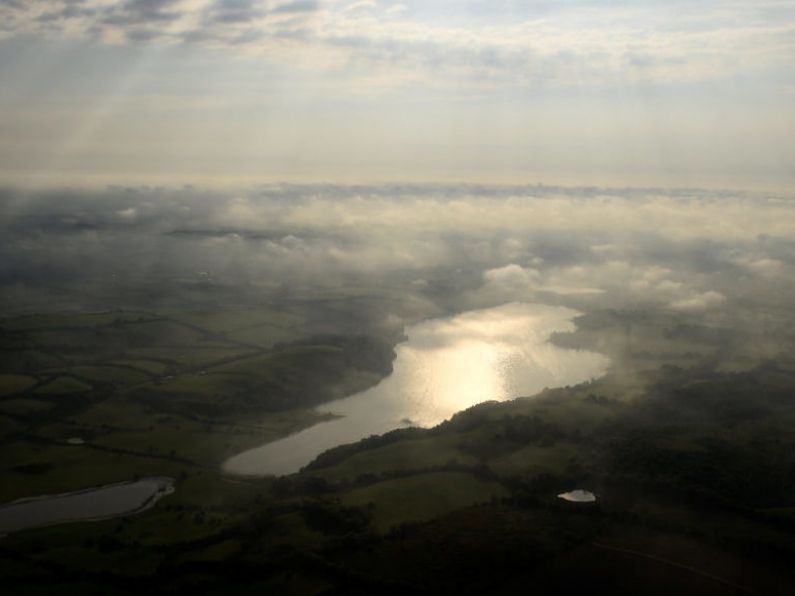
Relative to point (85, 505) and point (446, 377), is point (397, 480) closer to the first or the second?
point (85, 505)

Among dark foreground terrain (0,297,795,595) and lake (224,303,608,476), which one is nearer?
dark foreground terrain (0,297,795,595)

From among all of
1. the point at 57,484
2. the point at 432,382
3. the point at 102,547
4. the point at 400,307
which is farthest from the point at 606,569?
the point at 400,307

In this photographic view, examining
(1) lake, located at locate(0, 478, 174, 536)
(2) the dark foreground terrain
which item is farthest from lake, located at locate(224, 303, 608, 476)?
(1) lake, located at locate(0, 478, 174, 536)

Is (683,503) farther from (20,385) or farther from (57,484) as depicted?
(20,385)

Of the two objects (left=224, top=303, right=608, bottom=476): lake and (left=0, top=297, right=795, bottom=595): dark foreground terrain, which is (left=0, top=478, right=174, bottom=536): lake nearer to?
(left=0, top=297, right=795, bottom=595): dark foreground terrain

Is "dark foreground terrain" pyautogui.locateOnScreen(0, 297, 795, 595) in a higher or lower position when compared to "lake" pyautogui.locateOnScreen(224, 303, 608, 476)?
higher

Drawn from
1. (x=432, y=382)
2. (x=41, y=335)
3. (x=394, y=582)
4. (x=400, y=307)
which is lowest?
(x=400, y=307)
